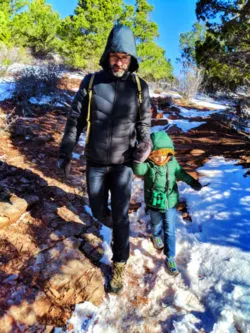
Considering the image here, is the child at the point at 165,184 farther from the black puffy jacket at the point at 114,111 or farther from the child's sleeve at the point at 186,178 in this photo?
the black puffy jacket at the point at 114,111

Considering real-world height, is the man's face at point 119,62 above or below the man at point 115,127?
above

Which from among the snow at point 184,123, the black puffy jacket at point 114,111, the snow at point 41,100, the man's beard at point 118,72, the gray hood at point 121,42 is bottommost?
the snow at point 184,123

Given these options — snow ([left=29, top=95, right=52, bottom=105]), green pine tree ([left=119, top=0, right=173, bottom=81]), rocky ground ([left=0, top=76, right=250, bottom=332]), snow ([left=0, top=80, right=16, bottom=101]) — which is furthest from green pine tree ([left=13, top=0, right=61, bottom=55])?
rocky ground ([left=0, top=76, right=250, bottom=332])

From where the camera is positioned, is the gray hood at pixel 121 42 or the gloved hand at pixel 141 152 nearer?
the gray hood at pixel 121 42

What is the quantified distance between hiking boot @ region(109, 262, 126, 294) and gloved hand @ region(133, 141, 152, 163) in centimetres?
96

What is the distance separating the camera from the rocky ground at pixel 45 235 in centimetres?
227

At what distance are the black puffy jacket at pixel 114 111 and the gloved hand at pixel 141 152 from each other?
8 centimetres

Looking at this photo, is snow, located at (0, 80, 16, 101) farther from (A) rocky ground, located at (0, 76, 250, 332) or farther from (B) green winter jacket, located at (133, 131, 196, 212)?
(B) green winter jacket, located at (133, 131, 196, 212)

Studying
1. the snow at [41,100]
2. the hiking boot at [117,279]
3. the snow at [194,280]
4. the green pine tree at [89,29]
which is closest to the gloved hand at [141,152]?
the hiking boot at [117,279]

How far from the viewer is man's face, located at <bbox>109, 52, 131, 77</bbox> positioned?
7.41 ft

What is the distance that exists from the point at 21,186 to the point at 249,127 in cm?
672

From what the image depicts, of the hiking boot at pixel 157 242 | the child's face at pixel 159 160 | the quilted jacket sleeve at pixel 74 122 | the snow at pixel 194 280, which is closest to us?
the snow at pixel 194 280

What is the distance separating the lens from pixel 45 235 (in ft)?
10.1

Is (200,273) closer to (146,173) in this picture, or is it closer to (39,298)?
(146,173)
